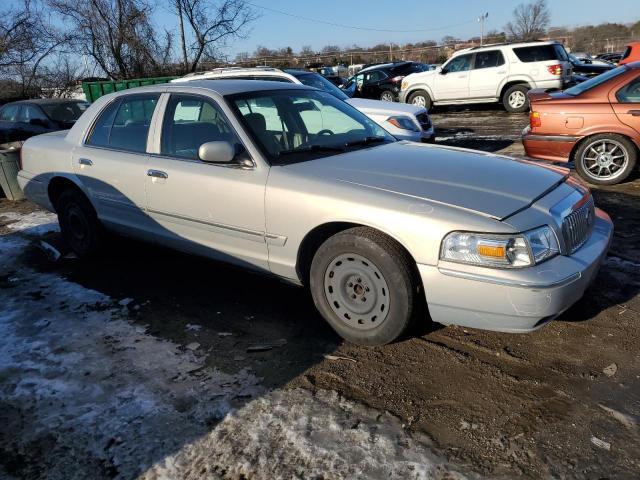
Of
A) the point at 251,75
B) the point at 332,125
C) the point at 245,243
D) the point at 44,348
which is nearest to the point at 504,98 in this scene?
the point at 251,75

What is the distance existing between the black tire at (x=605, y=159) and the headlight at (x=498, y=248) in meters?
4.32

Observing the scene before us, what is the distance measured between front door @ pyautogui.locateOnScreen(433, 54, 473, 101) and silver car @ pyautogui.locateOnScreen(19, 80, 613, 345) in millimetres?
11989

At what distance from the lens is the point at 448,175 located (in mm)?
3334

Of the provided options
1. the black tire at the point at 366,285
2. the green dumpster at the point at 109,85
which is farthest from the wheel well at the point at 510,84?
the black tire at the point at 366,285

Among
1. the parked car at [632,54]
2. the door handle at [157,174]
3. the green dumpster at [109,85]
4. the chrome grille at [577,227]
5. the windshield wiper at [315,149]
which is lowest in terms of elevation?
the chrome grille at [577,227]

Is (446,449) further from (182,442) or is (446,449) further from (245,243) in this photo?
(245,243)

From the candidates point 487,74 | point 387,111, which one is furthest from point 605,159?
point 487,74

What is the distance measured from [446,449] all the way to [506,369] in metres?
0.80

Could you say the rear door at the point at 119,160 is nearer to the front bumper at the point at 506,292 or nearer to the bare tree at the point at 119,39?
the front bumper at the point at 506,292

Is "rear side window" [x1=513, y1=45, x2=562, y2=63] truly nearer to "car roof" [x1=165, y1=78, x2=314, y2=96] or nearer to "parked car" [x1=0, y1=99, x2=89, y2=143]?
"parked car" [x1=0, y1=99, x2=89, y2=143]

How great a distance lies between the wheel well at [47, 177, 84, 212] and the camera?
16.8ft

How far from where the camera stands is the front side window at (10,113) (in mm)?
11125

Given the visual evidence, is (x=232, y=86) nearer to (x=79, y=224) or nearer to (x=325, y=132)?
(x=325, y=132)

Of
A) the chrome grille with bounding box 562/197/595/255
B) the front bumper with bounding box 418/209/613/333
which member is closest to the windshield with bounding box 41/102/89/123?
the front bumper with bounding box 418/209/613/333
